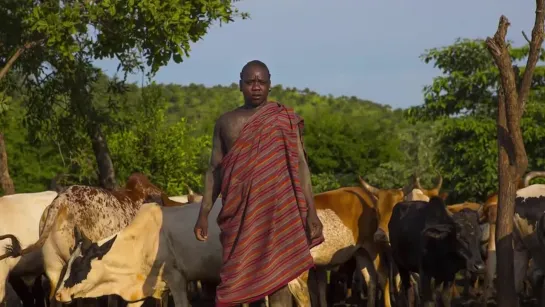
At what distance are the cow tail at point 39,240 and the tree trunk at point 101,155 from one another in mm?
9325

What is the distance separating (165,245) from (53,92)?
10.5 m

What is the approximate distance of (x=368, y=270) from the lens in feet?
49.1

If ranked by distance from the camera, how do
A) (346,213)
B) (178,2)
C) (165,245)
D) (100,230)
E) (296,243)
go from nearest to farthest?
(296,243) → (165,245) → (100,230) → (346,213) → (178,2)

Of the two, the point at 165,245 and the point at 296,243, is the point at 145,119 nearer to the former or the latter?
the point at 165,245

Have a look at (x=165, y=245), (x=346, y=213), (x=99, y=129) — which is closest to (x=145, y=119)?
(x=99, y=129)

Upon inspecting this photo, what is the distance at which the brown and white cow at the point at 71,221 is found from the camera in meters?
12.6

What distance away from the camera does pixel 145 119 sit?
1307 inches

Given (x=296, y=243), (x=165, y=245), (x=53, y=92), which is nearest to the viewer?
(x=296, y=243)

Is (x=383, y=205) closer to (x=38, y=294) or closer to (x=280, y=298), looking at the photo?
(x=38, y=294)

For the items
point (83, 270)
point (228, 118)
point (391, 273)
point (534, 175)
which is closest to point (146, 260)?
point (83, 270)

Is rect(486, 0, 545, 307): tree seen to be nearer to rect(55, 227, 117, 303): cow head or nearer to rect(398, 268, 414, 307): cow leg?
rect(398, 268, 414, 307): cow leg

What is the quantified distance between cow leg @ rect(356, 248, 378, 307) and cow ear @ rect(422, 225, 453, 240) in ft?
7.89

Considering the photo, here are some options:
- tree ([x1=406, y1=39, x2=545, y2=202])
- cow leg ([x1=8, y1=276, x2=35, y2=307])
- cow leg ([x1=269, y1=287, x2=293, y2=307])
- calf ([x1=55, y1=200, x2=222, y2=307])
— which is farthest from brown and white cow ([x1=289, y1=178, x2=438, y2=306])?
tree ([x1=406, y1=39, x2=545, y2=202])

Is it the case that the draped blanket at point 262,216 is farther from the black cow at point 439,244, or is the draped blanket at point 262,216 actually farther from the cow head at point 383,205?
the cow head at point 383,205
